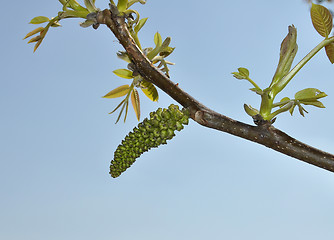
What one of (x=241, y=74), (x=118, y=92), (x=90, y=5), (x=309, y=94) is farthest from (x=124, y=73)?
(x=309, y=94)

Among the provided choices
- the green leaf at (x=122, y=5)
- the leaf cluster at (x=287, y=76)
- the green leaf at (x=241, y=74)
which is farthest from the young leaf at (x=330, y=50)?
the green leaf at (x=122, y=5)

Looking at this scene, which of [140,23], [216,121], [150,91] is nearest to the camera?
[216,121]

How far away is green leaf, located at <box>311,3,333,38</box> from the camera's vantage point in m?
0.86

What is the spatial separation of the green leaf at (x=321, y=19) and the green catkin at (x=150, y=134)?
1.27 feet

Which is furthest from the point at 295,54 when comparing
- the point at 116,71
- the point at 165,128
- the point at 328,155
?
the point at 116,71

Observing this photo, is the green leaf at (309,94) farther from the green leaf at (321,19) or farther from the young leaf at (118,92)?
the young leaf at (118,92)

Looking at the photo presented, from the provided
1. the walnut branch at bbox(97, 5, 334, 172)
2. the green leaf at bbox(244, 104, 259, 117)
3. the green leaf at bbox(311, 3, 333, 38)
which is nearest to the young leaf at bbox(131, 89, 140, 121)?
the walnut branch at bbox(97, 5, 334, 172)

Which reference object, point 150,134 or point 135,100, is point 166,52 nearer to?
point 135,100

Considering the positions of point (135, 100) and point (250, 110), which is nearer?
point (250, 110)

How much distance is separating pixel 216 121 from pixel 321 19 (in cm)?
36

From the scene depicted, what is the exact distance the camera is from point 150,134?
80cm

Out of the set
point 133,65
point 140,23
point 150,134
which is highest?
point 140,23

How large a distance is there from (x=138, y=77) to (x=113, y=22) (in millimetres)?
186

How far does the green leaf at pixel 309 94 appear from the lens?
0.86 meters
